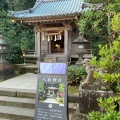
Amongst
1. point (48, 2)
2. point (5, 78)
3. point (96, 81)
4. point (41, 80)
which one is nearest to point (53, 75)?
point (41, 80)

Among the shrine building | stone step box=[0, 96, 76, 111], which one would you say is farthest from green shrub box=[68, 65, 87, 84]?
the shrine building

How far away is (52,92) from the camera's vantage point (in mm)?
3023

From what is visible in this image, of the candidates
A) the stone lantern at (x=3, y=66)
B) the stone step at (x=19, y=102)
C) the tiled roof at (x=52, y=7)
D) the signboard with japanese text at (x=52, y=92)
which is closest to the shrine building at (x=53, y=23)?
the tiled roof at (x=52, y=7)

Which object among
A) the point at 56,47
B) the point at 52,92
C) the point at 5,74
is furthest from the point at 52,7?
the point at 52,92

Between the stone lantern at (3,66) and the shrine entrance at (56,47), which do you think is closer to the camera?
the stone lantern at (3,66)

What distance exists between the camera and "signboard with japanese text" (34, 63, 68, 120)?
9.70 ft

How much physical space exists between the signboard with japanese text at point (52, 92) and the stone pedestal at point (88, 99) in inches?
27.9

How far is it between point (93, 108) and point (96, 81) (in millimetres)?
616

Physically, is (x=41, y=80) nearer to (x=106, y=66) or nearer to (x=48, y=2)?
(x=106, y=66)

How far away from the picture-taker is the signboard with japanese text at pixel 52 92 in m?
2.96

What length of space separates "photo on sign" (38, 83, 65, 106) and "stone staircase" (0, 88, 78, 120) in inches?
40.0

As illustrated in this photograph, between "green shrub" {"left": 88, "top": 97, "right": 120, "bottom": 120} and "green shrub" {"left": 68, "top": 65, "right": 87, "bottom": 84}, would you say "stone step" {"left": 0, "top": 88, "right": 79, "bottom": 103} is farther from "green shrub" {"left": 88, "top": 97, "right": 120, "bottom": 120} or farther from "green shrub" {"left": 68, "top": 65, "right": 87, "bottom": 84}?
"green shrub" {"left": 88, "top": 97, "right": 120, "bottom": 120}

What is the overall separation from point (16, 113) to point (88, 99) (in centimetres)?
192

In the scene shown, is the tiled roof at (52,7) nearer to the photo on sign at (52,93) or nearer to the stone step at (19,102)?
the stone step at (19,102)
